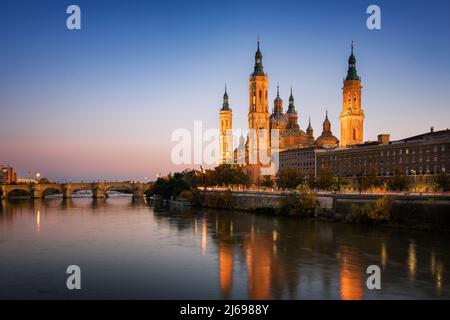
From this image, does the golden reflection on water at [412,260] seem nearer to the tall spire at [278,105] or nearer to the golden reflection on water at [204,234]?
the golden reflection on water at [204,234]

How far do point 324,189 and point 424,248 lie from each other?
5102 cm

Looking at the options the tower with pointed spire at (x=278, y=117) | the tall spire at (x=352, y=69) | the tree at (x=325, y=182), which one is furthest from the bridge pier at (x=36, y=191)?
the tall spire at (x=352, y=69)

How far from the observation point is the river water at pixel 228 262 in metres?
28.7

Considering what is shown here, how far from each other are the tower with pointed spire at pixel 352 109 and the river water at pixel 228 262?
10079 centimetres

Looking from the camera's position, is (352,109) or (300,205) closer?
(300,205)

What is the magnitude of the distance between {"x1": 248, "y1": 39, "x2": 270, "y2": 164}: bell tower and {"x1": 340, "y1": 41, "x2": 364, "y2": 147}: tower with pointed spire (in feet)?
87.7

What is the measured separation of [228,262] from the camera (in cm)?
3778

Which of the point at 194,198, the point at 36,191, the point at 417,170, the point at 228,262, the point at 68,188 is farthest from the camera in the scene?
the point at 68,188

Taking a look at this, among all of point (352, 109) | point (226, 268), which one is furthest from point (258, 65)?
point (226, 268)

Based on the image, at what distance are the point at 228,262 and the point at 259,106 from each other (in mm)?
126564

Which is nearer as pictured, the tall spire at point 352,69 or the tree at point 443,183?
the tree at point 443,183

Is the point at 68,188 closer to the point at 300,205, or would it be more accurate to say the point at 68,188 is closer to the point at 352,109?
the point at 352,109

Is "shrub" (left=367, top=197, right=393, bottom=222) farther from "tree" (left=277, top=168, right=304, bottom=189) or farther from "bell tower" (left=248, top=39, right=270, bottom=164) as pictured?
"bell tower" (left=248, top=39, right=270, bottom=164)
